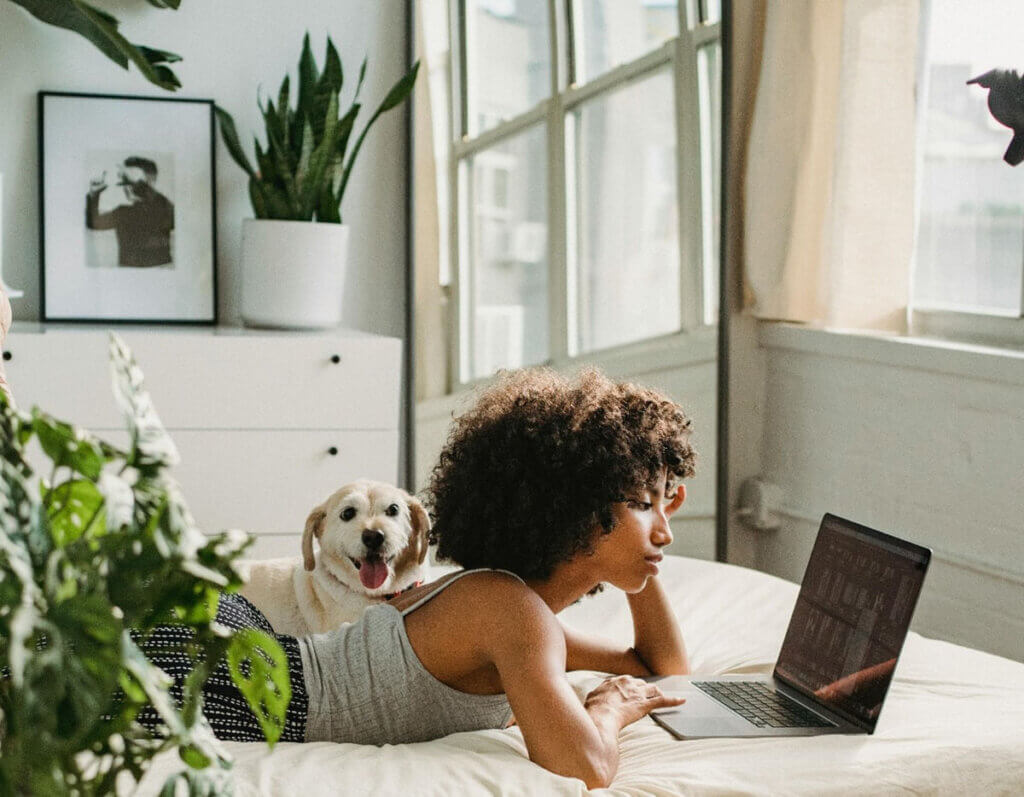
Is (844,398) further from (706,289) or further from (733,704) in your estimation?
(733,704)

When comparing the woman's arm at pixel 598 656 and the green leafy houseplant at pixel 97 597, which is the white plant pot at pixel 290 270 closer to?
the woman's arm at pixel 598 656

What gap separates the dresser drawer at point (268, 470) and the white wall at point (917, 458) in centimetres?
105

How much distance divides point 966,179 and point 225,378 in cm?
179

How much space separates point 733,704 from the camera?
5.38ft

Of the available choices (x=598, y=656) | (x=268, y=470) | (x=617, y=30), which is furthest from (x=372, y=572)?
(x=617, y=30)

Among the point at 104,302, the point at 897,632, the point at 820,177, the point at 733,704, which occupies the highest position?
the point at 820,177

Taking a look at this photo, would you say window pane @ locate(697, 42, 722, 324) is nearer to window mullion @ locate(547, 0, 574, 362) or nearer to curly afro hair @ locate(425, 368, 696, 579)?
window mullion @ locate(547, 0, 574, 362)

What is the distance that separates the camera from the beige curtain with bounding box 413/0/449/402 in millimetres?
3592

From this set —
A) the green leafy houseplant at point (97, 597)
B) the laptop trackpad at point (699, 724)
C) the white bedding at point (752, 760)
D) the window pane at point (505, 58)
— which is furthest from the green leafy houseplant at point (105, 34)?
the green leafy houseplant at point (97, 597)

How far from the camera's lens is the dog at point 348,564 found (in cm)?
210

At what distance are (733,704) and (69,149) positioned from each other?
2.52 metres

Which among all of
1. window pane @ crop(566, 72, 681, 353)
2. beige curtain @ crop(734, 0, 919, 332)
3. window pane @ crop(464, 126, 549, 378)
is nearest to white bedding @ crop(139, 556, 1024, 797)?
beige curtain @ crop(734, 0, 919, 332)

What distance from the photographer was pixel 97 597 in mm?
622

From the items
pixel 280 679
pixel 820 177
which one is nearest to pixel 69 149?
pixel 820 177
